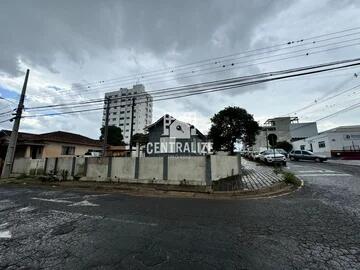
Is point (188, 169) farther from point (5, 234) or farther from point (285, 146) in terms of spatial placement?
point (285, 146)

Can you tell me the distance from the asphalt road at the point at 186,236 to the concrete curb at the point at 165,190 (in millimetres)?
1933

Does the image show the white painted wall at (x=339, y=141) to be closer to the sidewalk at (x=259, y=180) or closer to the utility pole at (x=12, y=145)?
the sidewalk at (x=259, y=180)

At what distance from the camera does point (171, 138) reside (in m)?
22.8

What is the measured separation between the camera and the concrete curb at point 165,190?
916 cm

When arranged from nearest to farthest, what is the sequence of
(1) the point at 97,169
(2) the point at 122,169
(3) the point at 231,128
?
1. (2) the point at 122,169
2. (1) the point at 97,169
3. (3) the point at 231,128

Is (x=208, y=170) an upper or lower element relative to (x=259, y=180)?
upper

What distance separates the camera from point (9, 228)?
527 cm

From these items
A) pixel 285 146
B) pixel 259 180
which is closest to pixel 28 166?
pixel 259 180

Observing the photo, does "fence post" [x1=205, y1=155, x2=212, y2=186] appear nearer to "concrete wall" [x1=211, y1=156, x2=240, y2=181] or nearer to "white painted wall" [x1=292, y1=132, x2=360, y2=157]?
"concrete wall" [x1=211, y1=156, x2=240, y2=181]

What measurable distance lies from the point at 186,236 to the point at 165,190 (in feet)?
22.7

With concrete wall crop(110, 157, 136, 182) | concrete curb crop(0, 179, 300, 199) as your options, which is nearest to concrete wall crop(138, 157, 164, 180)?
concrete wall crop(110, 157, 136, 182)

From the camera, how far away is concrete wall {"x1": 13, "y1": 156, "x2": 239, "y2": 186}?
11484 millimetres

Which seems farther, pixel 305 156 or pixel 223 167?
pixel 305 156

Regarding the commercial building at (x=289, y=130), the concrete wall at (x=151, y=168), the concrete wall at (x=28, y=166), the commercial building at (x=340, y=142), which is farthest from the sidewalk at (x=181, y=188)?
the commercial building at (x=289, y=130)
